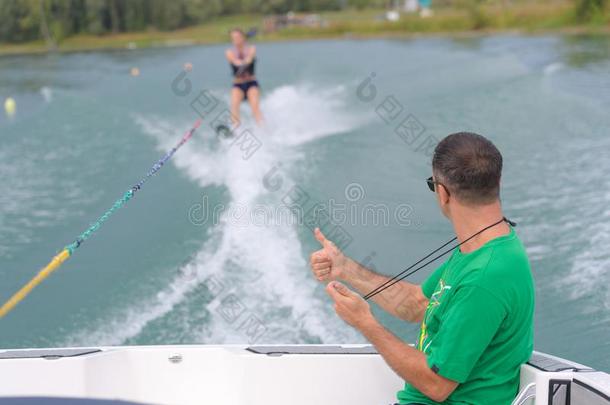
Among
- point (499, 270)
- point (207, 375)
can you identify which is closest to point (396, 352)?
point (499, 270)

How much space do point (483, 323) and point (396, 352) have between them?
239 millimetres

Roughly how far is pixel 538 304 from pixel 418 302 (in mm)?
1954

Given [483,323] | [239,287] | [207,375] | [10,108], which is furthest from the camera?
[10,108]

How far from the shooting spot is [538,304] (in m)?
4.07

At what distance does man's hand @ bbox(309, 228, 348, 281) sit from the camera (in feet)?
7.64

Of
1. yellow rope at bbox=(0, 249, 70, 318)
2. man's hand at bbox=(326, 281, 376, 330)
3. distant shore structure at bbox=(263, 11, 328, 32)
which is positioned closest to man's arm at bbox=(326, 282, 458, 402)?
man's hand at bbox=(326, 281, 376, 330)

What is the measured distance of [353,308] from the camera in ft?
6.45

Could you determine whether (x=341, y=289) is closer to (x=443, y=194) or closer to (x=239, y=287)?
(x=443, y=194)

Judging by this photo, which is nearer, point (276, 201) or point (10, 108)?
point (276, 201)

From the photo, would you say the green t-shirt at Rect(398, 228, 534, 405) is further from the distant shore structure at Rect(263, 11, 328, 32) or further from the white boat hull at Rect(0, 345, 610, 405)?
the distant shore structure at Rect(263, 11, 328, 32)

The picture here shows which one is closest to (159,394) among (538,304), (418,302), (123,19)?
(418,302)

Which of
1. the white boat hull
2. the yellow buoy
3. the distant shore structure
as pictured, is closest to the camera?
the white boat hull

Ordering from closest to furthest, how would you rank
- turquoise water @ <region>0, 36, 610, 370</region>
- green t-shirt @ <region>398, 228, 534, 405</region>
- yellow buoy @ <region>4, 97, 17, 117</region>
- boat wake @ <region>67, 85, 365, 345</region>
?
1. green t-shirt @ <region>398, 228, 534, 405</region>
2. boat wake @ <region>67, 85, 365, 345</region>
3. turquoise water @ <region>0, 36, 610, 370</region>
4. yellow buoy @ <region>4, 97, 17, 117</region>

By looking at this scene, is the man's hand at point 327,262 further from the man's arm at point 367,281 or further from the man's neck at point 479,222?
the man's neck at point 479,222
